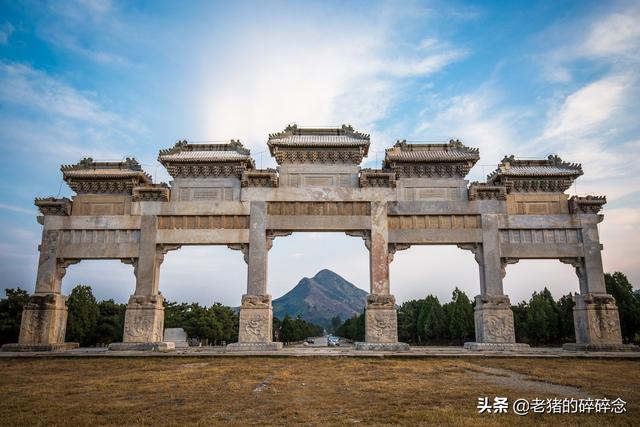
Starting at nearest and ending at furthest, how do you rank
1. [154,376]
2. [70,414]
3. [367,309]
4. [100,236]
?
[70,414] → [154,376] → [367,309] → [100,236]

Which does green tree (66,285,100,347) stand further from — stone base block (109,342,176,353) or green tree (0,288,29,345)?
stone base block (109,342,176,353)

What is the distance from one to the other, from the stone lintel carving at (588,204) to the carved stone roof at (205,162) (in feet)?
48.2

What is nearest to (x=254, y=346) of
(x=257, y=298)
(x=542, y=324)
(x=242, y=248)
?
(x=257, y=298)

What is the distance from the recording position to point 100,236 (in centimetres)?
2041

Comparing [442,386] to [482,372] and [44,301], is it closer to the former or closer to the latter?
[482,372]

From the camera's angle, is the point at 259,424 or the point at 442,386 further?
the point at 442,386

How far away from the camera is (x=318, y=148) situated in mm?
20797

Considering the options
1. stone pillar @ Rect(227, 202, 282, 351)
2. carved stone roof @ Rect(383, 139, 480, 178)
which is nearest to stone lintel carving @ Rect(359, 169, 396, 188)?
carved stone roof @ Rect(383, 139, 480, 178)

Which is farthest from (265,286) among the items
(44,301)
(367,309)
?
(44,301)

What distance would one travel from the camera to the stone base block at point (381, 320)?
18.6m

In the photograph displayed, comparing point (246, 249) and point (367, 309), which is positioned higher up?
point (246, 249)

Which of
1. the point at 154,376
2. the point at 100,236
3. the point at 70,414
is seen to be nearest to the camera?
A: the point at 70,414

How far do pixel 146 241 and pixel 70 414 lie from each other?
44.2ft

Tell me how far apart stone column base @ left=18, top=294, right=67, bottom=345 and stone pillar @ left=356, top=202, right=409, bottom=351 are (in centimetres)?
1282
